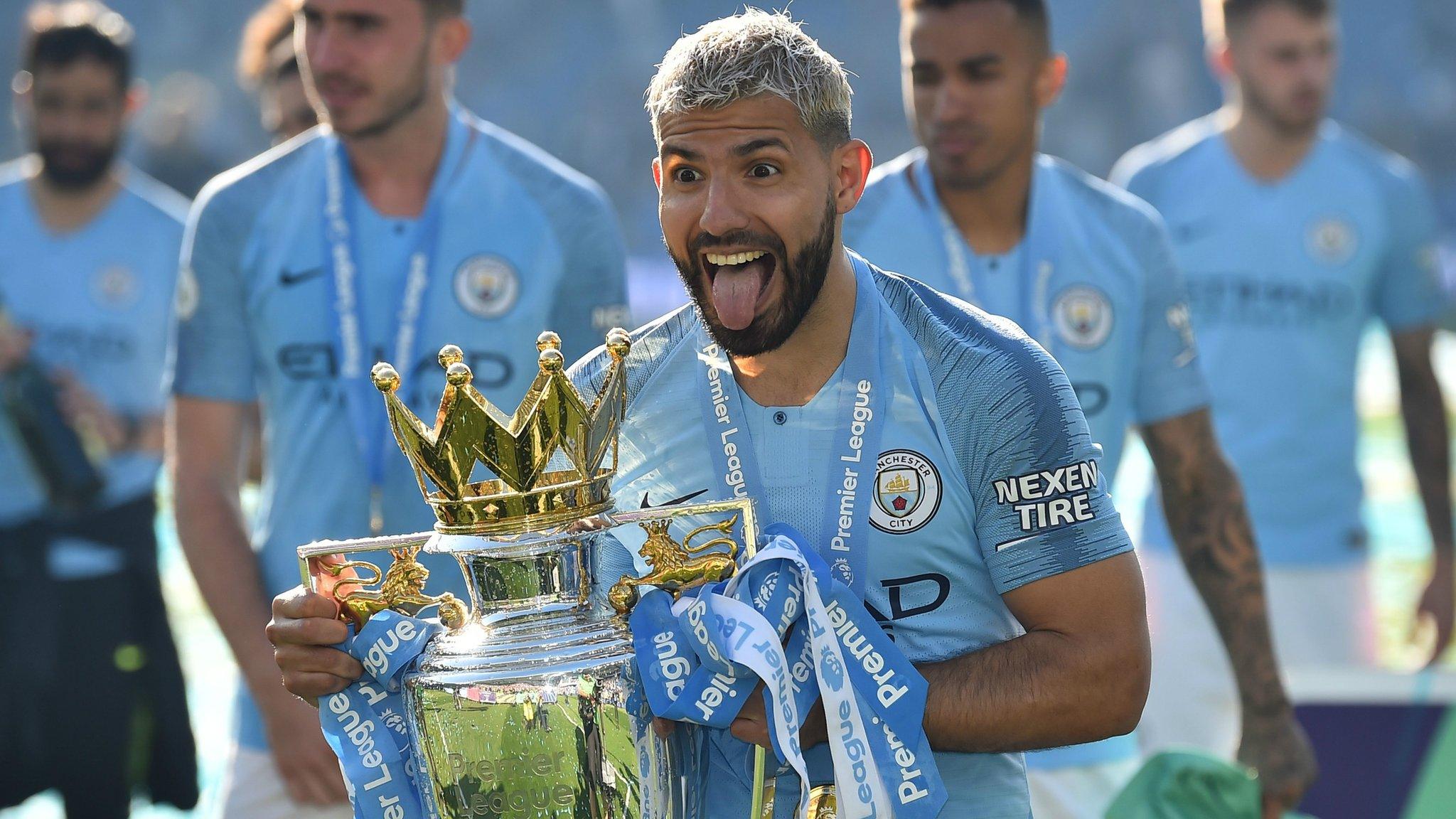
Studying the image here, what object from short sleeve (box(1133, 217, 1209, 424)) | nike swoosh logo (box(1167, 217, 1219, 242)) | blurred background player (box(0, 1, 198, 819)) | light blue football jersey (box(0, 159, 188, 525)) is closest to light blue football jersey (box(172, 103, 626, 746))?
short sleeve (box(1133, 217, 1209, 424))

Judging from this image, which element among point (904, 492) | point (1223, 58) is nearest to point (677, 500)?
point (904, 492)

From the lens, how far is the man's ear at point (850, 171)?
8.21 feet

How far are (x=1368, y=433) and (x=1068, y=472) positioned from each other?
46.3ft

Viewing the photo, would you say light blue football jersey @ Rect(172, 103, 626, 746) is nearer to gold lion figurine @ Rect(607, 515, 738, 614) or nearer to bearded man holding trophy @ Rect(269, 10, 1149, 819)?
bearded man holding trophy @ Rect(269, 10, 1149, 819)

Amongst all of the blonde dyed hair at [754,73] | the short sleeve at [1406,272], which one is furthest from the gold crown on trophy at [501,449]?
the short sleeve at [1406,272]

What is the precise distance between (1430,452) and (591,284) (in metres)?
2.92

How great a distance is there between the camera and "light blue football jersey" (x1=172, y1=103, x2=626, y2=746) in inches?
157

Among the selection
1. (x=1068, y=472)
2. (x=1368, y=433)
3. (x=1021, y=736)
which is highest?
(x=1068, y=472)

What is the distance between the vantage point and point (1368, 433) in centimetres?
1557

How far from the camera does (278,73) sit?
591 cm

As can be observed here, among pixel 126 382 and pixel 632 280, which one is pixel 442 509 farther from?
pixel 632 280

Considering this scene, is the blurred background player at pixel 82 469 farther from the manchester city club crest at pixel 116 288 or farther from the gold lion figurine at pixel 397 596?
the gold lion figurine at pixel 397 596

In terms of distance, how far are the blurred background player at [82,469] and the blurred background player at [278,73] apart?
0.51 meters

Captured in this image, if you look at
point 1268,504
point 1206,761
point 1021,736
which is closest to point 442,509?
point 1021,736
